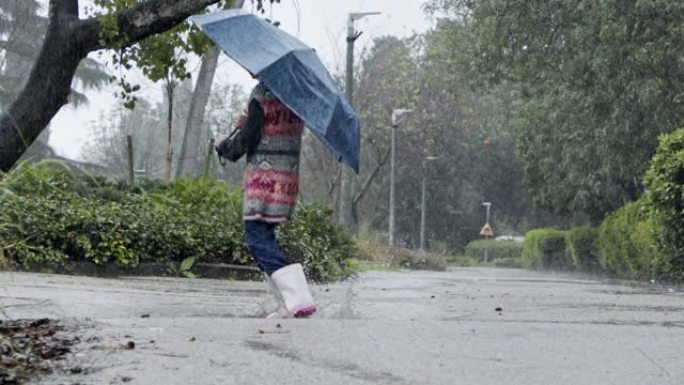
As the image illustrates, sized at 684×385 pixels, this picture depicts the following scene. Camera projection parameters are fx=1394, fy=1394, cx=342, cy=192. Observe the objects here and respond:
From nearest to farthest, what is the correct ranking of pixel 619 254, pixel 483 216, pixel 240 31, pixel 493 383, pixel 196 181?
pixel 493 383, pixel 240 31, pixel 196 181, pixel 619 254, pixel 483 216

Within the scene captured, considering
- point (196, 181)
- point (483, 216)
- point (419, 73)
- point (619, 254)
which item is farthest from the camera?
point (483, 216)

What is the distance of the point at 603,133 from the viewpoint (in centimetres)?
3169

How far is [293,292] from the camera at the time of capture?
920 centimetres

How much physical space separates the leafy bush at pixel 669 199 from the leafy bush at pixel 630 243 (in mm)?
466

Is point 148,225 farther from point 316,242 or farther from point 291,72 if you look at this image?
point 291,72

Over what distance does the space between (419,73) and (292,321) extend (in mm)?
57111

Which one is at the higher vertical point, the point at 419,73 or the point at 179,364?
the point at 419,73

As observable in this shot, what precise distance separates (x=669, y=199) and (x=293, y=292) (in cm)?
1322

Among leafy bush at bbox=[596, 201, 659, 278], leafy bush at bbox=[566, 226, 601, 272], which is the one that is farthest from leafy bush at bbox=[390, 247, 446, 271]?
leafy bush at bbox=[596, 201, 659, 278]

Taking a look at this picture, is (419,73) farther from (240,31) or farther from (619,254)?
(240,31)

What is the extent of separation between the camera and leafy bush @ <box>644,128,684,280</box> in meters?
21.1

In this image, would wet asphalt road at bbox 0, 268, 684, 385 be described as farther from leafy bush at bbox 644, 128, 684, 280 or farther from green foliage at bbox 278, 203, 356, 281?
leafy bush at bbox 644, 128, 684, 280

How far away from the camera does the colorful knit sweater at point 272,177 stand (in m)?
9.19

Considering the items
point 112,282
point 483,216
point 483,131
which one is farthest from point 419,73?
point 112,282
